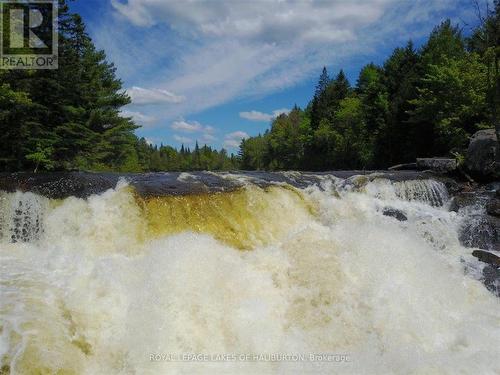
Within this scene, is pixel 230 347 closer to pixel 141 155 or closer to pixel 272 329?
pixel 272 329

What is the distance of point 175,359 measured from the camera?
562cm

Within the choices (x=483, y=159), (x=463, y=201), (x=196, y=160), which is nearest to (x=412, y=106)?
(x=483, y=159)

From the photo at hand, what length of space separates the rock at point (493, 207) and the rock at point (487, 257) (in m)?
2.63

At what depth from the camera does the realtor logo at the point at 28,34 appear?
52.9ft

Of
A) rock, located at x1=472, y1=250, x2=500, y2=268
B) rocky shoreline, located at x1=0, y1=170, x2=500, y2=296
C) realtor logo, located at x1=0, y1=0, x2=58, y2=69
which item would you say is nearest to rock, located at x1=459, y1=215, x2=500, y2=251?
rocky shoreline, located at x1=0, y1=170, x2=500, y2=296

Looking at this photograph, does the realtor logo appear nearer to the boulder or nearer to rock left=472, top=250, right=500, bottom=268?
rock left=472, top=250, right=500, bottom=268

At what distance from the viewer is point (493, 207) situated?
1231 centimetres

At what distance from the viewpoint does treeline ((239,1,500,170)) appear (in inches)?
821

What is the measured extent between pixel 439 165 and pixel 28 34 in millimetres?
19966

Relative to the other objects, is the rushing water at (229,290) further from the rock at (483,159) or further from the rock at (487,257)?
the rock at (483,159)

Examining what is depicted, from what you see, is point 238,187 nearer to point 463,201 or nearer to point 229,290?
point 229,290

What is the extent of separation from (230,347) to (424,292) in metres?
4.10

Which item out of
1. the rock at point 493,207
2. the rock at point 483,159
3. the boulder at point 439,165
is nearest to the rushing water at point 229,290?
the rock at point 493,207

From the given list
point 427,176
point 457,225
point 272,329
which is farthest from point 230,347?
point 427,176
